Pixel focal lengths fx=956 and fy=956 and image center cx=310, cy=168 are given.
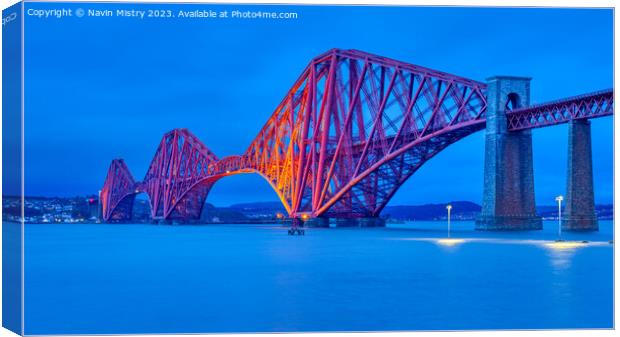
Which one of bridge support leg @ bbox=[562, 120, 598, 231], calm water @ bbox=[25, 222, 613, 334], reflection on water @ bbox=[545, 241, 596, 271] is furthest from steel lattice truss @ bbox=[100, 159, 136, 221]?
calm water @ bbox=[25, 222, 613, 334]

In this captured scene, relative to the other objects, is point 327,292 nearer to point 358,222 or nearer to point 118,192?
point 358,222

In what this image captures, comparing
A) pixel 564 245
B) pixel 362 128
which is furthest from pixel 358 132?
pixel 564 245

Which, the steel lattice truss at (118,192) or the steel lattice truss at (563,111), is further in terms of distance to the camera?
the steel lattice truss at (118,192)

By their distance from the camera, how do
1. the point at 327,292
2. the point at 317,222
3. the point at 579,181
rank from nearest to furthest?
the point at 327,292, the point at 579,181, the point at 317,222

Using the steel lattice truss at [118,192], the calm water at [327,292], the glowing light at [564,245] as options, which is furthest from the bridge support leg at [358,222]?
the steel lattice truss at [118,192]

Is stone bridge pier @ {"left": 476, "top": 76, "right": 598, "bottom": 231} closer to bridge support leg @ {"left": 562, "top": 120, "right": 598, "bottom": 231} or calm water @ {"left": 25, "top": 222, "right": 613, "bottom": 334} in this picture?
bridge support leg @ {"left": 562, "top": 120, "right": 598, "bottom": 231}

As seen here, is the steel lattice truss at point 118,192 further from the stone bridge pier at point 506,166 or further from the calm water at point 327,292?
the calm water at point 327,292
